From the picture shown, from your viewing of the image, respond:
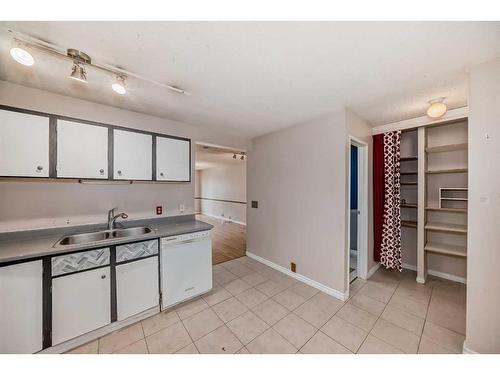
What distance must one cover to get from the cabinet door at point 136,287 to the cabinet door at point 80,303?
0.29 ft

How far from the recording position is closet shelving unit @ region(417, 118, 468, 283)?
2426 mm

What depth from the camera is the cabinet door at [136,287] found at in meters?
1.69

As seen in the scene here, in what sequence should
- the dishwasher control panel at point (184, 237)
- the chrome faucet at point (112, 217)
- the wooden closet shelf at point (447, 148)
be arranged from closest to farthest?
1. the dishwasher control panel at point (184, 237)
2. the chrome faucet at point (112, 217)
3. the wooden closet shelf at point (447, 148)

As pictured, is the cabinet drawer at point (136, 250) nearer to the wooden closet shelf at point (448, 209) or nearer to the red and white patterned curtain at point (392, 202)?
the red and white patterned curtain at point (392, 202)

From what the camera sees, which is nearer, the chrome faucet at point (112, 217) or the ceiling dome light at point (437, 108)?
the ceiling dome light at point (437, 108)

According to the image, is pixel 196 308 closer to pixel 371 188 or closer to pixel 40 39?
pixel 40 39

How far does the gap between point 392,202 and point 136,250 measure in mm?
3384

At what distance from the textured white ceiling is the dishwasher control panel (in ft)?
4.95

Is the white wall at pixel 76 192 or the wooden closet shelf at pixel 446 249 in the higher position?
the white wall at pixel 76 192

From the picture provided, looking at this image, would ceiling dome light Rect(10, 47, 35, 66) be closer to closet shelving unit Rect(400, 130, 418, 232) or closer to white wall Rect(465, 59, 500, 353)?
white wall Rect(465, 59, 500, 353)

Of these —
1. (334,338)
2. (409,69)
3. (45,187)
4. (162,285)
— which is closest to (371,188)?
(409,69)

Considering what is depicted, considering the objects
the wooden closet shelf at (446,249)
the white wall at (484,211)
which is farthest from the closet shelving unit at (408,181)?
the white wall at (484,211)

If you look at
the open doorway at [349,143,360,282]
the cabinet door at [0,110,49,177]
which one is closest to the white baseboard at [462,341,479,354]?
the open doorway at [349,143,360,282]
